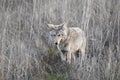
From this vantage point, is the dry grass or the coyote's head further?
the coyote's head

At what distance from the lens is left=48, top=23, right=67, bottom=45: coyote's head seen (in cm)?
614

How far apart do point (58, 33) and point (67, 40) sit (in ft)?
1.19

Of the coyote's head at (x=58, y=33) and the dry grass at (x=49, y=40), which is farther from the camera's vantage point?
the coyote's head at (x=58, y=33)

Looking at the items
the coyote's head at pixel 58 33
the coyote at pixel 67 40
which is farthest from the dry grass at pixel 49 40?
the coyote's head at pixel 58 33

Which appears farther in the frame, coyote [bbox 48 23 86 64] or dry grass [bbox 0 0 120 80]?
coyote [bbox 48 23 86 64]

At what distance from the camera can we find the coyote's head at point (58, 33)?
614 centimetres

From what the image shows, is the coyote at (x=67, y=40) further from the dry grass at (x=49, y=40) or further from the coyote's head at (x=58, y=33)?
the dry grass at (x=49, y=40)

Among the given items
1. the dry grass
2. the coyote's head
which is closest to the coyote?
the coyote's head

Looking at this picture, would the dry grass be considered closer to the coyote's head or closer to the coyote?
the coyote

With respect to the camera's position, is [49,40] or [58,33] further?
[49,40]

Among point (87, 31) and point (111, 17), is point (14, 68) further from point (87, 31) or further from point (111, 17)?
point (111, 17)

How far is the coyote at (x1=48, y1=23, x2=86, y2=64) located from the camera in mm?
6238

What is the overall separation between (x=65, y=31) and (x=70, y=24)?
2.75 ft

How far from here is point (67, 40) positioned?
257 inches
